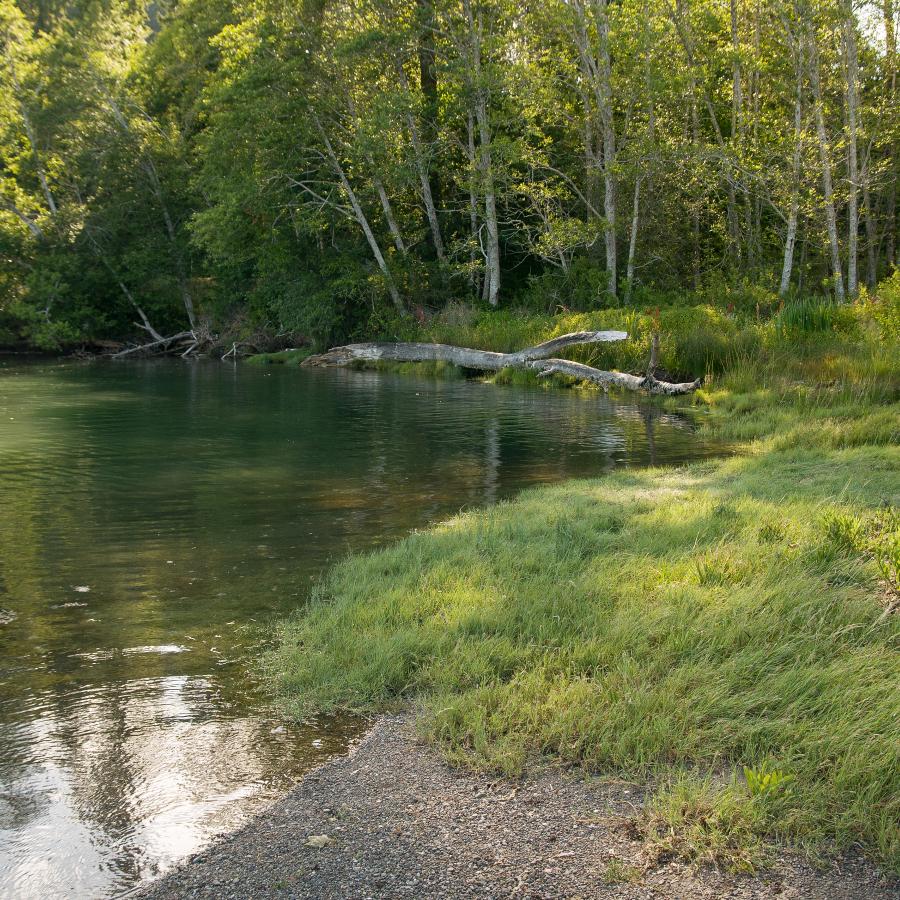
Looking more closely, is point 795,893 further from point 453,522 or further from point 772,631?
point 453,522

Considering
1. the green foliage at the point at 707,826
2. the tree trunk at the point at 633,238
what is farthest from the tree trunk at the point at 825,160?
the green foliage at the point at 707,826

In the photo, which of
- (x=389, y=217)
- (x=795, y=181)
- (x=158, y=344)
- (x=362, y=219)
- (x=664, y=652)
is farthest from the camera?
(x=158, y=344)

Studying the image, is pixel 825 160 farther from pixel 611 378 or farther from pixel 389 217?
pixel 389 217

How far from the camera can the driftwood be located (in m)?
19.9

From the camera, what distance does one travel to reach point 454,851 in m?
3.49

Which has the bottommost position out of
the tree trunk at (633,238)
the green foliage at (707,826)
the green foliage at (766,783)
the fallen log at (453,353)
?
the green foliage at (707,826)

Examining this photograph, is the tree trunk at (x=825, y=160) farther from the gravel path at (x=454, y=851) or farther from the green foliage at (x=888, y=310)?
the gravel path at (x=454, y=851)

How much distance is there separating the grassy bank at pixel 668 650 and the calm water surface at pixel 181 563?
633mm

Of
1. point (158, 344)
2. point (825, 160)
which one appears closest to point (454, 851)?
point (825, 160)

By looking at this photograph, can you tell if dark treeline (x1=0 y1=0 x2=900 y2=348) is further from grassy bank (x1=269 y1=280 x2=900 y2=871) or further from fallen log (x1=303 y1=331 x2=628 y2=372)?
grassy bank (x1=269 y1=280 x2=900 y2=871)

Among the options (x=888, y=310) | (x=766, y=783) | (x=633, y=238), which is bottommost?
(x=766, y=783)

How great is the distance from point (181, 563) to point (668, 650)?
4.54 metres

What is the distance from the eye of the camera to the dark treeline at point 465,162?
2550 centimetres

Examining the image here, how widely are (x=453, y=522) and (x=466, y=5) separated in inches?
964
